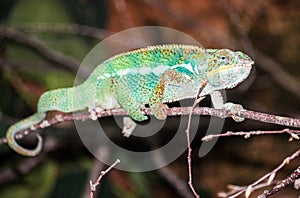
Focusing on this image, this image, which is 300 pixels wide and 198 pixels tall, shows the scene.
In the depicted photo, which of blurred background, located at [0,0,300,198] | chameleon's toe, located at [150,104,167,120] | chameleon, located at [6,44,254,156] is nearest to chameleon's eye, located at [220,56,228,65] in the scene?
chameleon, located at [6,44,254,156]

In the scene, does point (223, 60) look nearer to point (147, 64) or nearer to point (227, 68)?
point (227, 68)

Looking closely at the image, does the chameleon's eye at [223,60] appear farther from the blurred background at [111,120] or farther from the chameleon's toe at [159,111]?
the blurred background at [111,120]

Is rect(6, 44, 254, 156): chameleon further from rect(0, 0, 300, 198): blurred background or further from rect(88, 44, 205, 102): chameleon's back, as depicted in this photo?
rect(0, 0, 300, 198): blurred background

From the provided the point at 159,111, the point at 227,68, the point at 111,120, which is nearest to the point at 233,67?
the point at 227,68

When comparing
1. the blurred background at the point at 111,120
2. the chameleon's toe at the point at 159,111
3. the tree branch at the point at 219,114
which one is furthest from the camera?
the blurred background at the point at 111,120

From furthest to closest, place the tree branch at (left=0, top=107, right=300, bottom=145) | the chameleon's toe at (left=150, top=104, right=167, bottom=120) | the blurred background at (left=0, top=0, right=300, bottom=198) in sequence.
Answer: the blurred background at (left=0, top=0, right=300, bottom=198)
the chameleon's toe at (left=150, top=104, right=167, bottom=120)
the tree branch at (left=0, top=107, right=300, bottom=145)

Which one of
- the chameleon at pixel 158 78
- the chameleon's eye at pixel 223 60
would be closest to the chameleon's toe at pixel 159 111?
the chameleon at pixel 158 78

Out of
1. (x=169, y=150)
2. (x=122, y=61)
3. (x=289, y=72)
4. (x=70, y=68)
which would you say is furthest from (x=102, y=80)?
(x=289, y=72)
